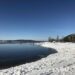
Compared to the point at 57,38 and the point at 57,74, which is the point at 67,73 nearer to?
the point at 57,74

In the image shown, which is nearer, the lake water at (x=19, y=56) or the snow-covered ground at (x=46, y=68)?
the snow-covered ground at (x=46, y=68)

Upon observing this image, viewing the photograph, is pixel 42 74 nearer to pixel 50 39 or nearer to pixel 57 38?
pixel 57 38

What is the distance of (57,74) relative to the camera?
43.0ft

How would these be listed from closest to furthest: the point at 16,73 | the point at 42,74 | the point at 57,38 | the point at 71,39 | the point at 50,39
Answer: the point at 42,74 → the point at 16,73 → the point at 71,39 → the point at 57,38 → the point at 50,39

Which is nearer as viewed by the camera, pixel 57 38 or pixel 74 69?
pixel 74 69

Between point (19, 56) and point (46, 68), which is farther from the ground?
point (46, 68)

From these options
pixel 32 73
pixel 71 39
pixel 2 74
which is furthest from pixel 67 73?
pixel 71 39

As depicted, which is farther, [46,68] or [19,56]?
[19,56]

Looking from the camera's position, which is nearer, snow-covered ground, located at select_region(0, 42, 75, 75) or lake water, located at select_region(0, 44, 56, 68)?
snow-covered ground, located at select_region(0, 42, 75, 75)

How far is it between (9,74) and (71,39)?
324 ft

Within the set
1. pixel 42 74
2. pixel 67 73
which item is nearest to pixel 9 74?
pixel 42 74

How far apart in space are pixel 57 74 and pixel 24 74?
3.22m

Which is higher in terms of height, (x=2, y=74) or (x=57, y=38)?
(x=57, y=38)

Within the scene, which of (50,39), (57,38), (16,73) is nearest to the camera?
(16,73)
